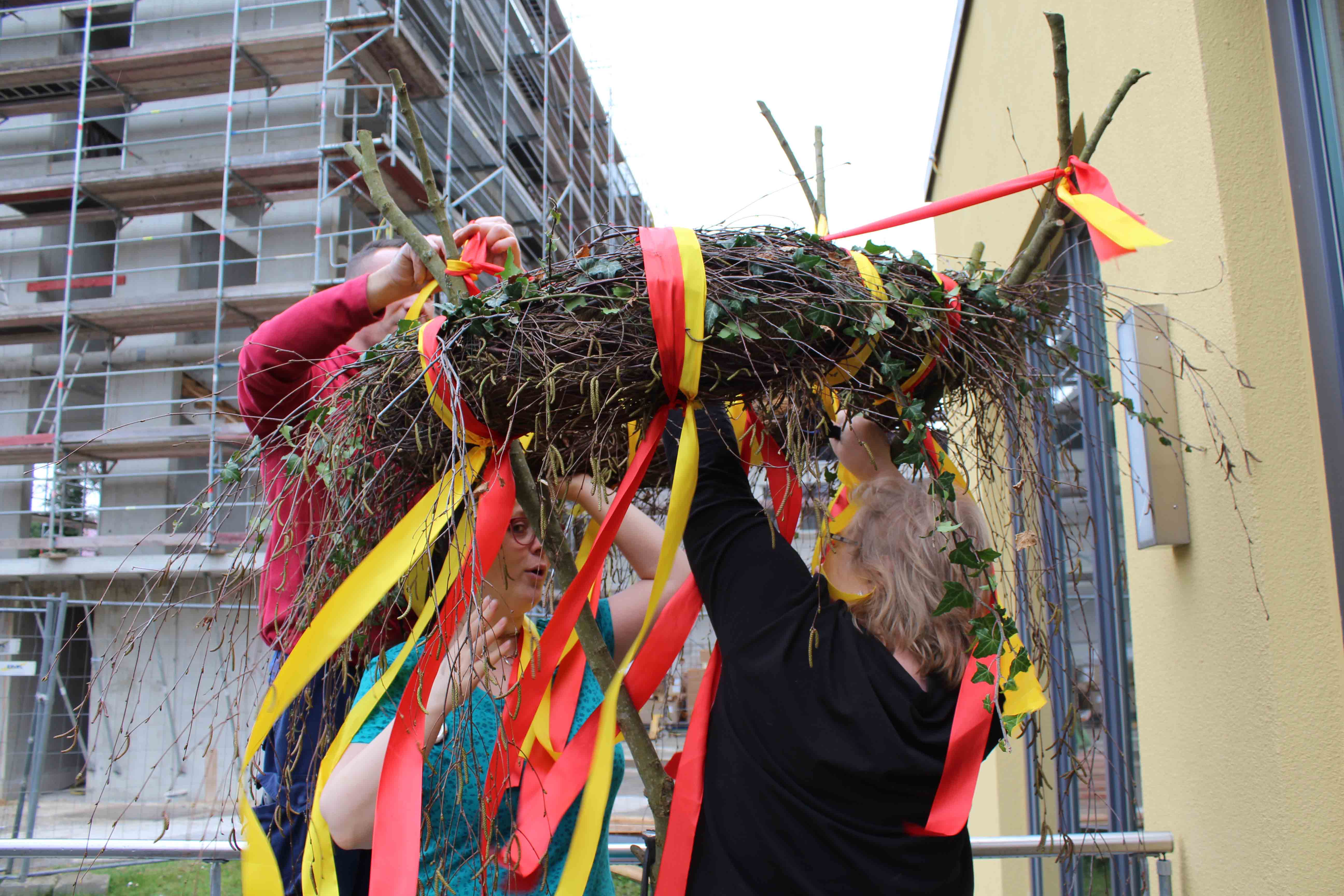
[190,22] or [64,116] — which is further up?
[190,22]

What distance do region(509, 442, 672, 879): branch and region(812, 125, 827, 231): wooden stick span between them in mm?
845

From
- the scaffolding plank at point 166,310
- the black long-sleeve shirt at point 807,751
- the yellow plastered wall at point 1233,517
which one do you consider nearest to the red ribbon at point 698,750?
the black long-sleeve shirt at point 807,751

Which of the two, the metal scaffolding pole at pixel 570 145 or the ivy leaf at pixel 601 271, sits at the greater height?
the metal scaffolding pole at pixel 570 145

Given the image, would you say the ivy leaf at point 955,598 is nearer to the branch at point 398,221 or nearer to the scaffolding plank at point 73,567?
the branch at point 398,221

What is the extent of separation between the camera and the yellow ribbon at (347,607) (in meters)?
1.40

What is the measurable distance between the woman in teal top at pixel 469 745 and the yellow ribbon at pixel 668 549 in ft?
0.31

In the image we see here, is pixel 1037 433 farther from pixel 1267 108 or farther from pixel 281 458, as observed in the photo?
pixel 281 458

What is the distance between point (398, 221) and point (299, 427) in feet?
1.34

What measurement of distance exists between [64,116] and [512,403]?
13.6m

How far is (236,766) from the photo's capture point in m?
1.73

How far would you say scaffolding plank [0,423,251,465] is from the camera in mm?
9750

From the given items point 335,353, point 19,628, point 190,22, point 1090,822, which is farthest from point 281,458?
point 190,22

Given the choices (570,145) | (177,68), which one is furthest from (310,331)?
(177,68)

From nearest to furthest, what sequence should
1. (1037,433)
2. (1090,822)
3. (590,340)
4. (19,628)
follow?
(590,340) → (1037,433) → (1090,822) → (19,628)
